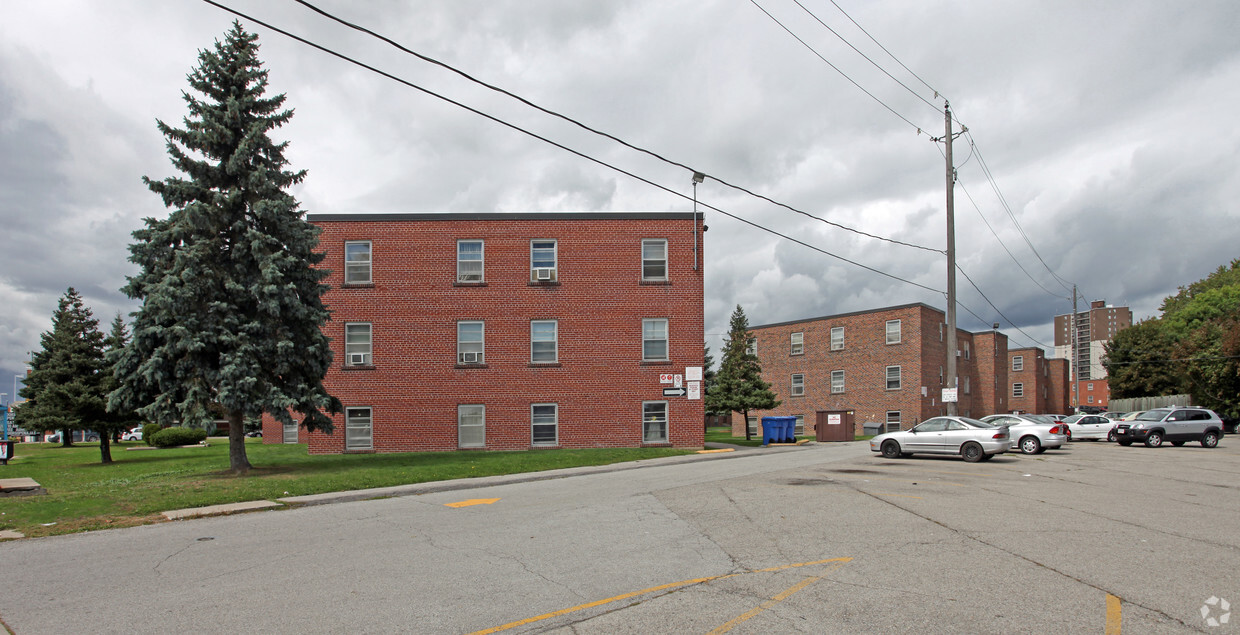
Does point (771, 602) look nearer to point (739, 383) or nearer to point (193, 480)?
point (193, 480)

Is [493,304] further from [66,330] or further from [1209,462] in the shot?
[1209,462]

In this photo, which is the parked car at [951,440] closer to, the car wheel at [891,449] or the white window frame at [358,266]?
the car wheel at [891,449]

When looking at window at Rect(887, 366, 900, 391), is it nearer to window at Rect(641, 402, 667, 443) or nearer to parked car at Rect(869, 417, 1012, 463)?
window at Rect(641, 402, 667, 443)

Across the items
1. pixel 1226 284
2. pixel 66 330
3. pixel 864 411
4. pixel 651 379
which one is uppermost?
pixel 1226 284

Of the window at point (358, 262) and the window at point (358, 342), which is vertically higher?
the window at point (358, 262)

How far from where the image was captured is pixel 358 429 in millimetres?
27469

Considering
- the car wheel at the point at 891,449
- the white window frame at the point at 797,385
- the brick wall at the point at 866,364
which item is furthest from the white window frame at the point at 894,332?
the car wheel at the point at 891,449

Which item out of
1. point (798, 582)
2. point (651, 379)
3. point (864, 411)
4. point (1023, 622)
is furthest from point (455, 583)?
point (864, 411)

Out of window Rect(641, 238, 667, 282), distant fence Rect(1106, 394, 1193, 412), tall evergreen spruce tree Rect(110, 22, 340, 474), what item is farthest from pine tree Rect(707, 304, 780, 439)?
distant fence Rect(1106, 394, 1193, 412)

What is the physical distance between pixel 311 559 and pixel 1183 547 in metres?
9.58

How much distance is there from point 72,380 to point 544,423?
15355 mm

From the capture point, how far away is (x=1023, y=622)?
5.43 m

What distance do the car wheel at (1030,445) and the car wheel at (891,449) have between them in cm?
541

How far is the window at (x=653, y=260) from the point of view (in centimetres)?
2827
